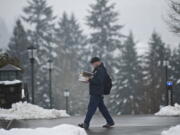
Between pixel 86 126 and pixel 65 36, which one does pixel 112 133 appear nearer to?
pixel 86 126

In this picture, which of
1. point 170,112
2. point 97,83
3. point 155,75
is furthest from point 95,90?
point 155,75

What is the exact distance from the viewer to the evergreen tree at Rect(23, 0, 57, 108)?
55.3 meters

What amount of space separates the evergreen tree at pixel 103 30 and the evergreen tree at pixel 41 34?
631cm

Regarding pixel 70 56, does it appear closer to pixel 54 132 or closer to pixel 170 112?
pixel 170 112

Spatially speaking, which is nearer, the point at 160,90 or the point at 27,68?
the point at 160,90

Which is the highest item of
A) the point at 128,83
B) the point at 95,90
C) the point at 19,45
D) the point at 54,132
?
the point at 95,90

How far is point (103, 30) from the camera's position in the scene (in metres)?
55.6

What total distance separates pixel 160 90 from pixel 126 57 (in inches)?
492

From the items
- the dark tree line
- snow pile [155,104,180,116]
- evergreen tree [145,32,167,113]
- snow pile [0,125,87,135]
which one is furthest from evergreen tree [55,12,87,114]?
snow pile [0,125,87,135]

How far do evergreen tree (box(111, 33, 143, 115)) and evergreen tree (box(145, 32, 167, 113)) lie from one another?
4.92 feet

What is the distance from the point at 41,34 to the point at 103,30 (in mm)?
8492

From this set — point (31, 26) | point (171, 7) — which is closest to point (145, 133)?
point (171, 7)

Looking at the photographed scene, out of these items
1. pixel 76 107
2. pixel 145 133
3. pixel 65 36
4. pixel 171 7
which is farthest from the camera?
pixel 65 36

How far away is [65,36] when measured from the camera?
65.7m
